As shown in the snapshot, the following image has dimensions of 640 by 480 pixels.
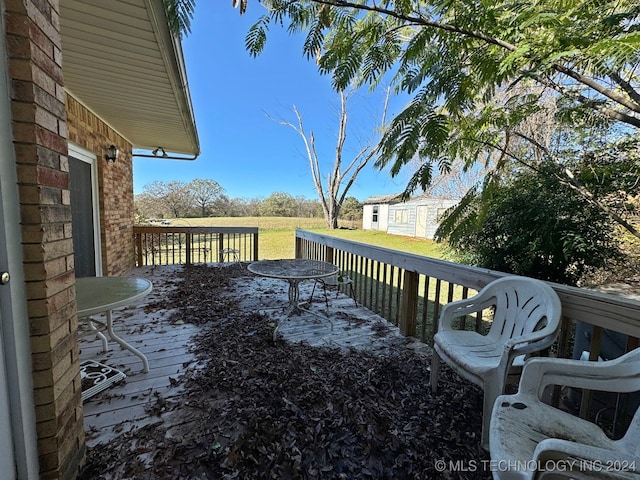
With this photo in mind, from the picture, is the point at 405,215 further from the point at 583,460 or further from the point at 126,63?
the point at 583,460

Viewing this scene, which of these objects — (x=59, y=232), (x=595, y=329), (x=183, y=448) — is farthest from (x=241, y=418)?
(x=595, y=329)

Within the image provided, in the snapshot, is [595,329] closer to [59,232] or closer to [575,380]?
[575,380]

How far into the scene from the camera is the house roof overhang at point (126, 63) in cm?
193

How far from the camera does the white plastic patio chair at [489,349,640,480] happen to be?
2.70ft

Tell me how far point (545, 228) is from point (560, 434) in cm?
275

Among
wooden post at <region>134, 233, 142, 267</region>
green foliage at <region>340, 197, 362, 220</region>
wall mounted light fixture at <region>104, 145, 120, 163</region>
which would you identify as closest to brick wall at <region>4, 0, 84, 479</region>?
wall mounted light fixture at <region>104, 145, 120, 163</region>

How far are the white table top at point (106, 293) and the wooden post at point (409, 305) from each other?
2235mm

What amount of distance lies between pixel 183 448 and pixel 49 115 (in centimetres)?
163

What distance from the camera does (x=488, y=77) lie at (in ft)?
6.05

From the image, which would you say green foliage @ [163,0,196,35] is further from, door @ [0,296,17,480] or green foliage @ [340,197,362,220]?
green foliage @ [340,197,362,220]

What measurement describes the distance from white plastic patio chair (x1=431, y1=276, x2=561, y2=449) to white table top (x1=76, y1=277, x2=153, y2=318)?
206cm

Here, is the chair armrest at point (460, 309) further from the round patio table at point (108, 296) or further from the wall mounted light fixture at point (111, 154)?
the wall mounted light fixture at point (111, 154)

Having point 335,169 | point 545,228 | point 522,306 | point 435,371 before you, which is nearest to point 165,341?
point 435,371

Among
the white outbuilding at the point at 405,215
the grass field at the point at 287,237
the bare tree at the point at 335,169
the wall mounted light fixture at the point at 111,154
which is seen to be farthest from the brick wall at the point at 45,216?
the bare tree at the point at 335,169
